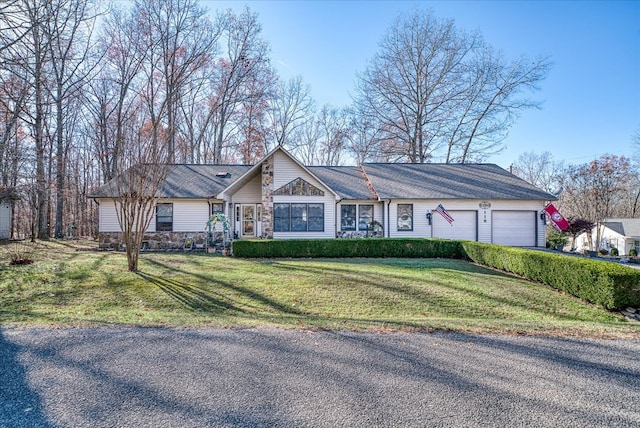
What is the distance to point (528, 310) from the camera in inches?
296

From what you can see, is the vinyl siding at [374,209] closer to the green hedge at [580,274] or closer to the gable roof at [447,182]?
the gable roof at [447,182]

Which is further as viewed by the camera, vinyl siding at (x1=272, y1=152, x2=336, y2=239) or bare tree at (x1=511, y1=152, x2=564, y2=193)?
bare tree at (x1=511, y1=152, x2=564, y2=193)

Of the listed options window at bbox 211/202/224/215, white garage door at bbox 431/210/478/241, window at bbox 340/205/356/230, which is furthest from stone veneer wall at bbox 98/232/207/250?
white garage door at bbox 431/210/478/241

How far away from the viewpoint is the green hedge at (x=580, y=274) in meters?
7.07

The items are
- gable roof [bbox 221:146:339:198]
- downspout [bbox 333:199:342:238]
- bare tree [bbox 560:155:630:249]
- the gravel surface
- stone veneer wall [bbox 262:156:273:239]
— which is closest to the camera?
the gravel surface

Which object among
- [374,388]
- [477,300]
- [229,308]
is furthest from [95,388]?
[477,300]

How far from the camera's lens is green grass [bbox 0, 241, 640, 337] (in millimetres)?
5574

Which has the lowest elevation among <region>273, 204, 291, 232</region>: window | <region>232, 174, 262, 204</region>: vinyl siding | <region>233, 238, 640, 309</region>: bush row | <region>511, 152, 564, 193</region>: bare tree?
<region>233, 238, 640, 309</region>: bush row

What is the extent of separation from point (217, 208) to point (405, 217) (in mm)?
9758

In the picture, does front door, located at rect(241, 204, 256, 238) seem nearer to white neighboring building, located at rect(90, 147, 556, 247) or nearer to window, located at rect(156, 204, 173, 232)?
white neighboring building, located at rect(90, 147, 556, 247)

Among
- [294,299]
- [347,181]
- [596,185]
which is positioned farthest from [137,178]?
[596,185]

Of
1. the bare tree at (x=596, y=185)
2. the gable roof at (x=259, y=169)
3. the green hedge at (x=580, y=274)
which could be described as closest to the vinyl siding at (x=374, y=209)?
the gable roof at (x=259, y=169)

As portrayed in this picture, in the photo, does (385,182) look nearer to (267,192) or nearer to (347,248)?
(347,248)

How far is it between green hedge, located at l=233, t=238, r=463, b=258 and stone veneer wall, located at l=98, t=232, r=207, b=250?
4.31 m
